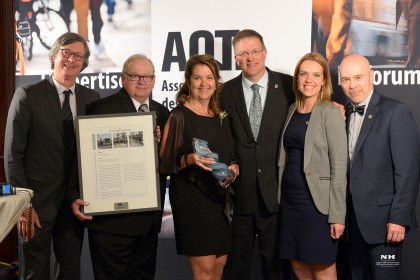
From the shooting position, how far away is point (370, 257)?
342cm

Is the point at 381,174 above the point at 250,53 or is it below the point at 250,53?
below

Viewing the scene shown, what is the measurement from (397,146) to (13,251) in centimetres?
368

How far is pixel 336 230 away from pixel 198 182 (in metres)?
0.86

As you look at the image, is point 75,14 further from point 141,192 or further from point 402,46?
point 402,46

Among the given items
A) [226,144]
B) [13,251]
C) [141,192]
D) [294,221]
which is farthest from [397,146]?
[13,251]

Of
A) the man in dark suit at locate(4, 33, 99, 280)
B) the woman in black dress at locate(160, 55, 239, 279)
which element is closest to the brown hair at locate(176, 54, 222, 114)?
the woman in black dress at locate(160, 55, 239, 279)

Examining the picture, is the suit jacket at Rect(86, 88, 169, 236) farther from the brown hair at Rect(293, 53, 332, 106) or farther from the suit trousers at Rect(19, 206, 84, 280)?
the brown hair at Rect(293, 53, 332, 106)

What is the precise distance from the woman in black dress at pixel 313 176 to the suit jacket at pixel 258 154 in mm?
118

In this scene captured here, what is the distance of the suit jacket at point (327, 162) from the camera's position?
3355 millimetres

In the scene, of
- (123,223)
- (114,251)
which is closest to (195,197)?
(123,223)

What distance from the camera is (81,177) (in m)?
3.48

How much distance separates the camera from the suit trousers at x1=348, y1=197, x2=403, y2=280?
3.36 meters

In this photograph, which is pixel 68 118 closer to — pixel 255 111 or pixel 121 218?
pixel 121 218

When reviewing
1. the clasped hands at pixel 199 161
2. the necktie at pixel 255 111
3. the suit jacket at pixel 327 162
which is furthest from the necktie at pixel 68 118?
the suit jacket at pixel 327 162
